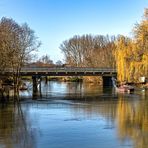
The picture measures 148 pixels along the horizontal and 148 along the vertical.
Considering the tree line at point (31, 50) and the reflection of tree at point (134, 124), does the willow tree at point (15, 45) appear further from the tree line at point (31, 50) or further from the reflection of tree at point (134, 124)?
the reflection of tree at point (134, 124)

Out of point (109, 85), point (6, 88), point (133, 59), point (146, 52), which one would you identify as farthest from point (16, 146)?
point (109, 85)

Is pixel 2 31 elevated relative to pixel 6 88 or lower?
elevated

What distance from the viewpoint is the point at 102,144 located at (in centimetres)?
2447

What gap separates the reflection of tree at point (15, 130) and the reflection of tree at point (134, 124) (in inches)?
227

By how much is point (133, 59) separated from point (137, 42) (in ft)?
15.3

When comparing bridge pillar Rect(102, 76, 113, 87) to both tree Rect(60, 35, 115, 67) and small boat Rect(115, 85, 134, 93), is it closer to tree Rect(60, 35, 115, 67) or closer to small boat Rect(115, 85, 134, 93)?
small boat Rect(115, 85, 134, 93)

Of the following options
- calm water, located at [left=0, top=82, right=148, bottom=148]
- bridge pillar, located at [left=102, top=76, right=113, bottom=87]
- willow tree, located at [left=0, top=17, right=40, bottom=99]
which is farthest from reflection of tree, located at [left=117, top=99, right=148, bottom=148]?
bridge pillar, located at [left=102, top=76, right=113, bottom=87]

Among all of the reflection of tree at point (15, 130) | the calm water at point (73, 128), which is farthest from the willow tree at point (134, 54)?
the reflection of tree at point (15, 130)

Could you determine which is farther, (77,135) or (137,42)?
(137,42)

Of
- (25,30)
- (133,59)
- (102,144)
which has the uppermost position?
(25,30)

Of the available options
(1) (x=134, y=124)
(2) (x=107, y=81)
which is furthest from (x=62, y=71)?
(1) (x=134, y=124)

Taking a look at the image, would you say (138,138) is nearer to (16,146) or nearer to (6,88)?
(16,146)

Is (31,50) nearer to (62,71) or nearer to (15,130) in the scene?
(62,71)

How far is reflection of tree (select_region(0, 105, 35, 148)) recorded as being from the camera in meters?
24.9
